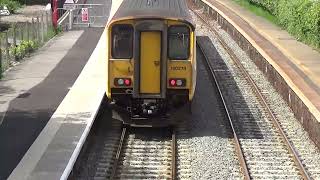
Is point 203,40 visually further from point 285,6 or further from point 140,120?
point 140,120

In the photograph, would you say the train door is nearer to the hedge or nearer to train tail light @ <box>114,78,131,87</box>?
train tail light @ <box>114,78,131,87</box>

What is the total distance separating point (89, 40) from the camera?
27.2 metres

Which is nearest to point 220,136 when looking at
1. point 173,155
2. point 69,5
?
point 173,155

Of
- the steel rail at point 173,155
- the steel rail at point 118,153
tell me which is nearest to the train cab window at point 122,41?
the steel rail at point 118,153

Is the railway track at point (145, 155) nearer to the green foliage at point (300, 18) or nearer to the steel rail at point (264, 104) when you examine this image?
the steel rail at point (264, 104)

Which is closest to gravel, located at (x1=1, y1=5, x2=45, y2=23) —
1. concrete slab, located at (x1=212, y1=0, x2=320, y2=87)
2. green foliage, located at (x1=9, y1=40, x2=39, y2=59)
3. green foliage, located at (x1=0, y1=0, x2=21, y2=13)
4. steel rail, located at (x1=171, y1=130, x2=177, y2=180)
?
green foliage, located at (x1=0, y1=0, x2=21, y2=13)

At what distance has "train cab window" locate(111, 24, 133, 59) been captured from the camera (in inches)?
545

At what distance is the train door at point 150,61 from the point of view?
44.8 ft

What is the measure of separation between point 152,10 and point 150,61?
1.30 metres

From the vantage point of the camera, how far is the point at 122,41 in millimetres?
13898

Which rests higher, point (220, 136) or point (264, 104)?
point (264, 104)

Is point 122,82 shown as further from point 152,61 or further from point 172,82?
point 172,82

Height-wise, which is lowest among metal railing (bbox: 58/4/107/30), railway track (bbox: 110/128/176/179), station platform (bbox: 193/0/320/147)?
railway track (bbox: 110/128/176/179)

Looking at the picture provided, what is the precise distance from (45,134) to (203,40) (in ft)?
50.2
